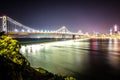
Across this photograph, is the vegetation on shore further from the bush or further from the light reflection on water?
the light reflection on water

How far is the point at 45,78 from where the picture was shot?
5160mm

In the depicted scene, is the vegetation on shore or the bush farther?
the bush

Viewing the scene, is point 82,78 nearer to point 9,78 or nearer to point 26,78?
point 26,78

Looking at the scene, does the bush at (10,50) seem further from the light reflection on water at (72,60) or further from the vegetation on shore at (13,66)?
the light reflection on water at (72,60)

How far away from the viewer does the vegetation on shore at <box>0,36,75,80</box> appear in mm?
3948

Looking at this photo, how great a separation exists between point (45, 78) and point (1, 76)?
5.66ft

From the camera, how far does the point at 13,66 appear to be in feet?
14.2

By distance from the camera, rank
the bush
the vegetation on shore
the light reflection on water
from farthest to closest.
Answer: the light reflection on water < the bush < the vegetation on shore

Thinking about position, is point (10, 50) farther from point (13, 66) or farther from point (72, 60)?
point (72, 60)

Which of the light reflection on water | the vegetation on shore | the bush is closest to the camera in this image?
the vegetation on shore

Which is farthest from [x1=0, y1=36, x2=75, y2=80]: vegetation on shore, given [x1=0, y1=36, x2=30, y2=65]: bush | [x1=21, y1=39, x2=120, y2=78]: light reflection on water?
[x1=21, y1=39, x2=120, y2=78]: light reflection on water

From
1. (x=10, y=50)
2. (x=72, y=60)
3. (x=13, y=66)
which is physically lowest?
(x=72, y=60)

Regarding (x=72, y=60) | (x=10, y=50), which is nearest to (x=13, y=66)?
(x=10, y=50)

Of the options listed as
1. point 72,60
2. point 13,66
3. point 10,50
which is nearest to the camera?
point 13,66
